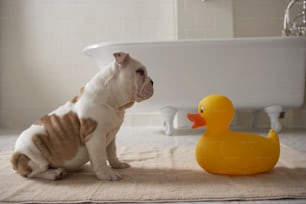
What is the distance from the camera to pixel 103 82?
1.38m

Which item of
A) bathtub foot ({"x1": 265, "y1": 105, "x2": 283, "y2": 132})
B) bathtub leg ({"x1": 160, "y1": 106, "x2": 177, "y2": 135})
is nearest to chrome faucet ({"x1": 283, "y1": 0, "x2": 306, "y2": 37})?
bathtub foot ({"x1": 265, "y1": 105, "x2": 283, "y2": 132})

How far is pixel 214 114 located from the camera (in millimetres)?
1357

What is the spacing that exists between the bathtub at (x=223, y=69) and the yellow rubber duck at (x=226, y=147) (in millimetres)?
1342

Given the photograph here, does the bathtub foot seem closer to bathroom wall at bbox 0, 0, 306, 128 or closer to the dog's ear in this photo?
bathroom wall at bbox 0, 0, 306, 128

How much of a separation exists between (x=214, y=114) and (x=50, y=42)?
8.96 ft

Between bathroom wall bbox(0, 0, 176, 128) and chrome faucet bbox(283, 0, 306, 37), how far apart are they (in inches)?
51.2

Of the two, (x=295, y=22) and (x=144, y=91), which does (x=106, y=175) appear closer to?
(x=144, y=91)

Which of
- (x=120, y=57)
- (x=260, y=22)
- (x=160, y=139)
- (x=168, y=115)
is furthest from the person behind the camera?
(x=260, y=22)

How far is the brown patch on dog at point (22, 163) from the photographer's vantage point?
53.1 inches

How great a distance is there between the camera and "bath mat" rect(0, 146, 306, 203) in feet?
3.62

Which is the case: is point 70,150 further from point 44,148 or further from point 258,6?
point 258,6

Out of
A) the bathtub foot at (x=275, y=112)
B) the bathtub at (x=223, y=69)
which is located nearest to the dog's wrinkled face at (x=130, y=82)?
the bathtub at (x=223, y=69)

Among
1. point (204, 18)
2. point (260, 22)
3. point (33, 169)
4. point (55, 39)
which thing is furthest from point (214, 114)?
point (55, 39)

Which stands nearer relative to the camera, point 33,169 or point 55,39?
point 33,169
